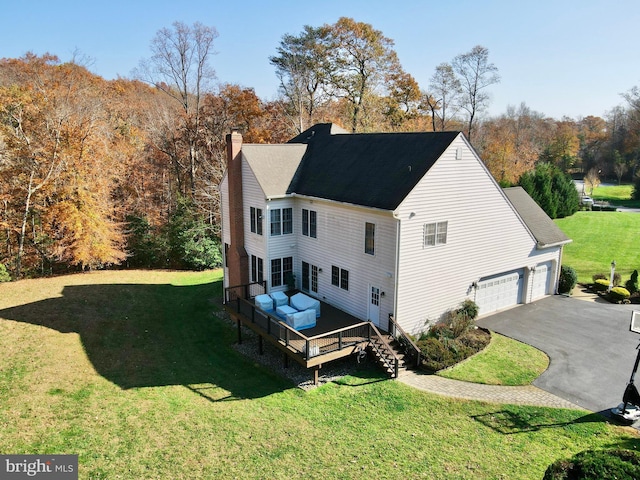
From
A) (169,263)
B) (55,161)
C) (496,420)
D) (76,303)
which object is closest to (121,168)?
(55,161)

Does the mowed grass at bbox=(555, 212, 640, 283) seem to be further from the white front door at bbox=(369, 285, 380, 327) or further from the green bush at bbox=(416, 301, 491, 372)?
the white front door at bbox=(369, 285, 380, 327)

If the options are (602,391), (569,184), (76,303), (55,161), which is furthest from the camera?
(569,184)

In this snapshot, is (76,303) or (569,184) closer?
(76,303)

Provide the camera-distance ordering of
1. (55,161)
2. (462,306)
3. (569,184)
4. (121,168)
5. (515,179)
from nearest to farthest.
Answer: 1. (462,306)
2. (55,161)
3. (121,168)
4. (569,184)
5. (515,179)

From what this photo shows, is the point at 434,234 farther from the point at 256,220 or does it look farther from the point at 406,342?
the point at 256,220

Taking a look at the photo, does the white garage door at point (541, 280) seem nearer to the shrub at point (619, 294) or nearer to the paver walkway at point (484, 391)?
the shrub at point (619, 294)

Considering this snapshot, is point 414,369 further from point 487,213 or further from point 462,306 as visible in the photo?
point 487,213

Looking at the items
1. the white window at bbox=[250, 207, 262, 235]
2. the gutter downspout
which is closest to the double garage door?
the gutter downspout
